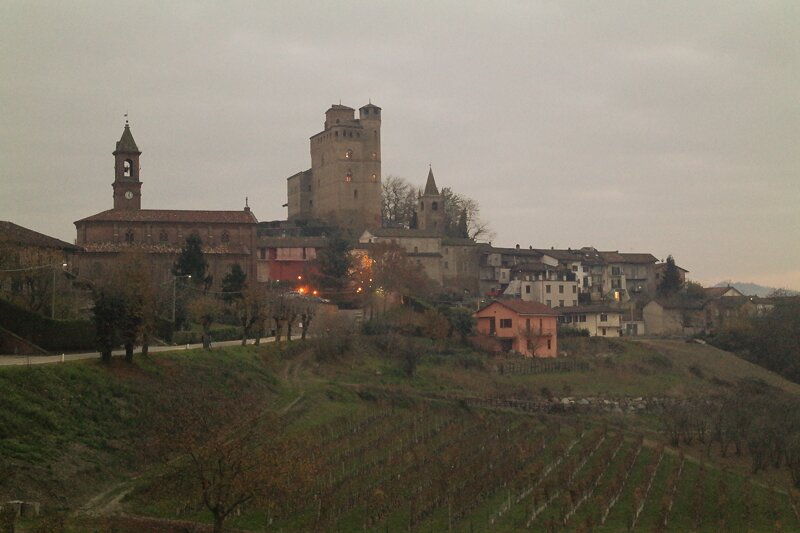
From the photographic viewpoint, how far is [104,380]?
34.7 meters

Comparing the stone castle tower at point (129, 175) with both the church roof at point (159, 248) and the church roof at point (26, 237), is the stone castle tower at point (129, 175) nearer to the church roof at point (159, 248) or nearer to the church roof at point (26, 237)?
the church roof at point (159, 248)

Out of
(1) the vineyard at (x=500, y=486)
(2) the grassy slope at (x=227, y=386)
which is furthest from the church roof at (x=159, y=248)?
(1) the vineyard at (x=500, y=486)

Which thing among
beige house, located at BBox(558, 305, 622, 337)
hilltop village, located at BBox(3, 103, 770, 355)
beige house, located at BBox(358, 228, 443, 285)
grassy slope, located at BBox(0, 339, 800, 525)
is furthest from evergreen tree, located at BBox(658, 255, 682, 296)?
grassy slope, located at BBox(0, 339, 800, 525)

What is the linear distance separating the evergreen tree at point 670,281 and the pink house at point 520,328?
37.1m

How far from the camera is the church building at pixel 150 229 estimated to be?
7788 cm

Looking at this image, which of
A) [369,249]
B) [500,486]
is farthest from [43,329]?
[369,249]

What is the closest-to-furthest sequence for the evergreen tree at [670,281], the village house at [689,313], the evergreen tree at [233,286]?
the evergreen tree at [233,286] < the village house at [689,313] < the evergreen tree at [670,281]

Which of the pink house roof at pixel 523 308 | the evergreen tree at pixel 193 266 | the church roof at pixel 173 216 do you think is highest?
the church roof at pixel 173 216

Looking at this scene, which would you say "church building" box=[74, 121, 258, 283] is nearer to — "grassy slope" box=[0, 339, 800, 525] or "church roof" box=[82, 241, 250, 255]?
"church roof" box=[82, 241, 250, 255]

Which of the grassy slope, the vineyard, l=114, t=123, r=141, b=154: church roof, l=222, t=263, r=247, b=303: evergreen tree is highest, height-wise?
l=114, t=123, r=141, b=154: church roof

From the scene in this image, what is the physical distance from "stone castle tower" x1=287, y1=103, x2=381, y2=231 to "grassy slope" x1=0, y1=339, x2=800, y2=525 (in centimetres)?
4316

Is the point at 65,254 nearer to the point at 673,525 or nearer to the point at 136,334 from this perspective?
the point at 136,334

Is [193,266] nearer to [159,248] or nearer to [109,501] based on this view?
[159,248]

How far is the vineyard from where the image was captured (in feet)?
93.6
